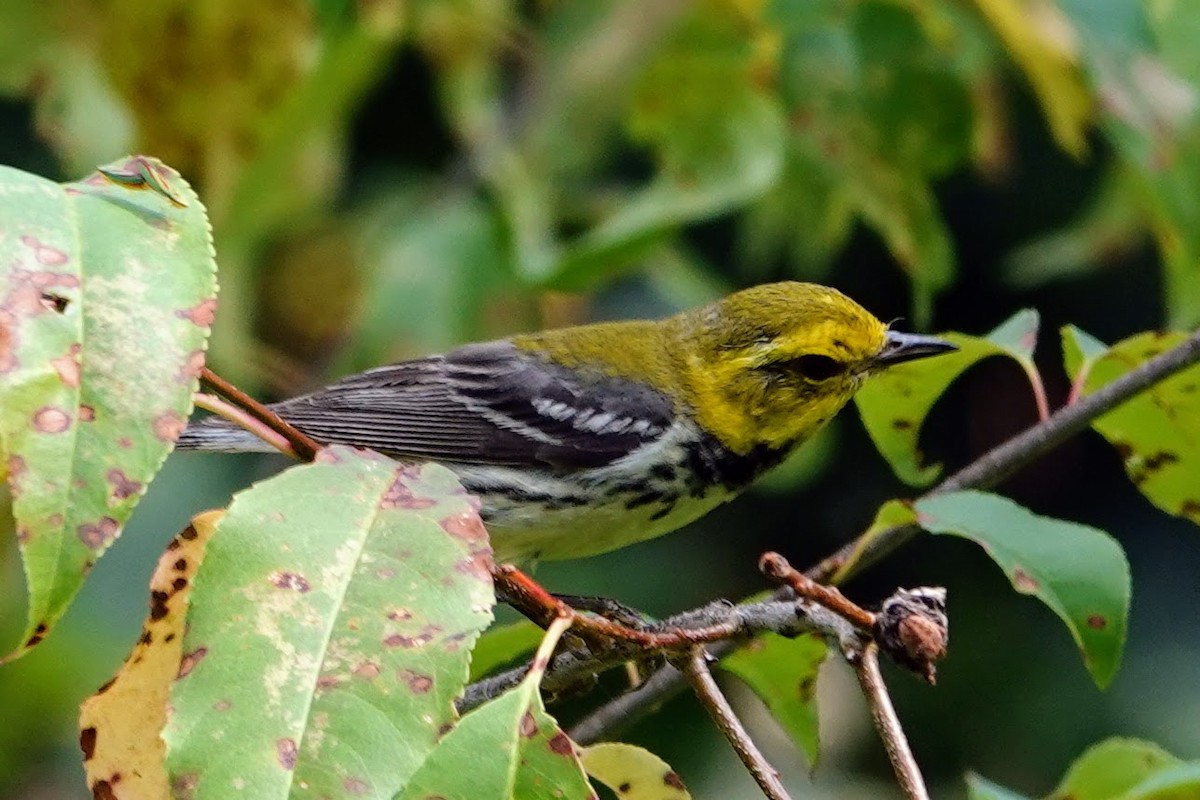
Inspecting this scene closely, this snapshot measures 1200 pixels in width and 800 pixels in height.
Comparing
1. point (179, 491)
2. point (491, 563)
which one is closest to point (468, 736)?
point (491, 563)

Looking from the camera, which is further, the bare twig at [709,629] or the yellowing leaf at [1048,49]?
the yellowing leaf at [1048,49]

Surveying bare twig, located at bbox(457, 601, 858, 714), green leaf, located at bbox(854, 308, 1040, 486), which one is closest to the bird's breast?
green leaf, located at bbox(854, 308, 1040, 486)

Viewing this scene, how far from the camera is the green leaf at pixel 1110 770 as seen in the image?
161 centimetres

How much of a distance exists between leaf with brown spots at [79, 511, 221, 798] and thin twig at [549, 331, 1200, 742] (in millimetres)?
613

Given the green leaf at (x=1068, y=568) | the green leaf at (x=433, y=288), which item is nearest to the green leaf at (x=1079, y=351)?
the green leaf at (x=1068, y=568)

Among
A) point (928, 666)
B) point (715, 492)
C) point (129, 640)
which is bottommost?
point (129, 640)

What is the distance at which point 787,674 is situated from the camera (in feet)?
5.98

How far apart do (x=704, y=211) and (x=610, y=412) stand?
402mm

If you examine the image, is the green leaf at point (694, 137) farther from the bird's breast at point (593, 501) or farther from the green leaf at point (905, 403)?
the green leaf at point (905, 403)

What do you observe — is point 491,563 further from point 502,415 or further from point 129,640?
point 129,640

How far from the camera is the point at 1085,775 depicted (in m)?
1.64

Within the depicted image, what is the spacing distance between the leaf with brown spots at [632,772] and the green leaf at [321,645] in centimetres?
33

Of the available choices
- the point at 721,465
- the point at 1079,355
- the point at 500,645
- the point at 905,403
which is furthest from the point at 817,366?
the point at 500,645

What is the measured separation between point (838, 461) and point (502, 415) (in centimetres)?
212
